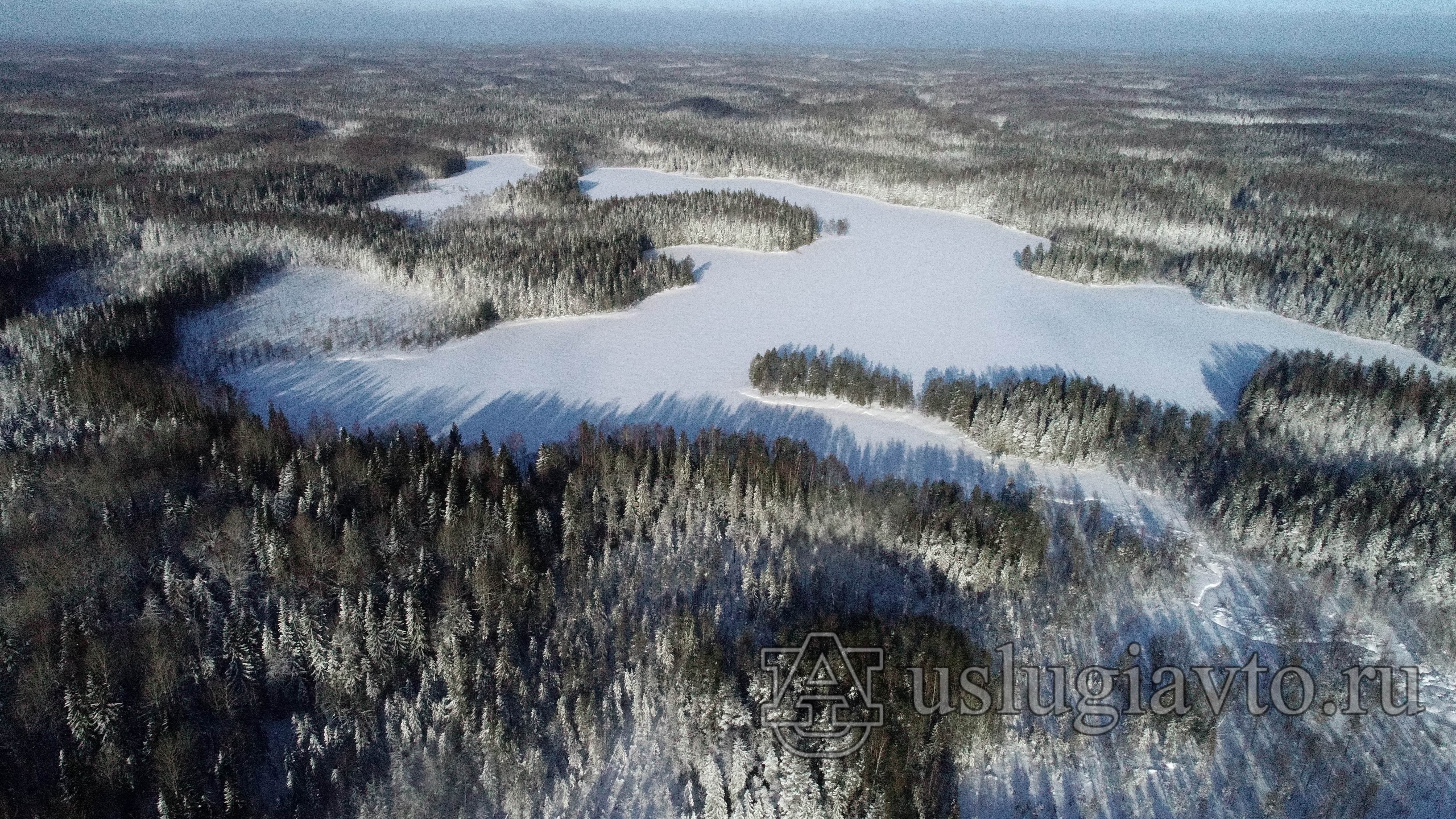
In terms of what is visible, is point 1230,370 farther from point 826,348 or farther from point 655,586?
point 655,586

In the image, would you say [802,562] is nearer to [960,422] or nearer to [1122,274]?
[960,422]

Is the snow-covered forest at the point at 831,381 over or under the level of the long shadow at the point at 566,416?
over

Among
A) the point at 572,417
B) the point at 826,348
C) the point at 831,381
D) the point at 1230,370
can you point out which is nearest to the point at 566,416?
the point at 572,417

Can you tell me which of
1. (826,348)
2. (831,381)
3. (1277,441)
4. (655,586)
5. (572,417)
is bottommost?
(655,586)

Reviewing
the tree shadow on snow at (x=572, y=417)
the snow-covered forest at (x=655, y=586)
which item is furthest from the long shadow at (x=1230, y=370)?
the tree shadow on snow at (x=572, y=417)

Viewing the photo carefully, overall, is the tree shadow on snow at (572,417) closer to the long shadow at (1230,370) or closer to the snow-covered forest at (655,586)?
the snow-covered forest at (655,586)

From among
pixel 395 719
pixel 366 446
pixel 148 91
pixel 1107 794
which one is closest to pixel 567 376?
pixel 366 446
